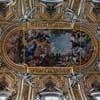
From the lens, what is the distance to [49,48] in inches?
785

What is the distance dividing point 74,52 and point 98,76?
161 cm

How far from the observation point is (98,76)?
1967cm

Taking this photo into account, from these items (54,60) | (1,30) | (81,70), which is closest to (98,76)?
(81,70)

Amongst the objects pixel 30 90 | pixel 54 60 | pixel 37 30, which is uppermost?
pixel 37 30

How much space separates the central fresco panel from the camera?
19.8 meters

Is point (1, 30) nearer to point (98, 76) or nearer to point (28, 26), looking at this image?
point (28, 26)

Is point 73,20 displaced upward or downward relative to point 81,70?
upward

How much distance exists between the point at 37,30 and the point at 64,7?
168 centimetres

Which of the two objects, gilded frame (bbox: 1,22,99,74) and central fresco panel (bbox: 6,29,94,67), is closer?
gilded frame (bbox: 1,22,99,74)

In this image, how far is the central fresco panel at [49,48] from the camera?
778 inches

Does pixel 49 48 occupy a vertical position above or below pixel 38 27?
below

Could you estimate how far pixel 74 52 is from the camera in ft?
65.2

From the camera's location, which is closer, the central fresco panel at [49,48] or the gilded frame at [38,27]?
the gilded frame at [38,27]

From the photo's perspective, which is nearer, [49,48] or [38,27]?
[38,27]
